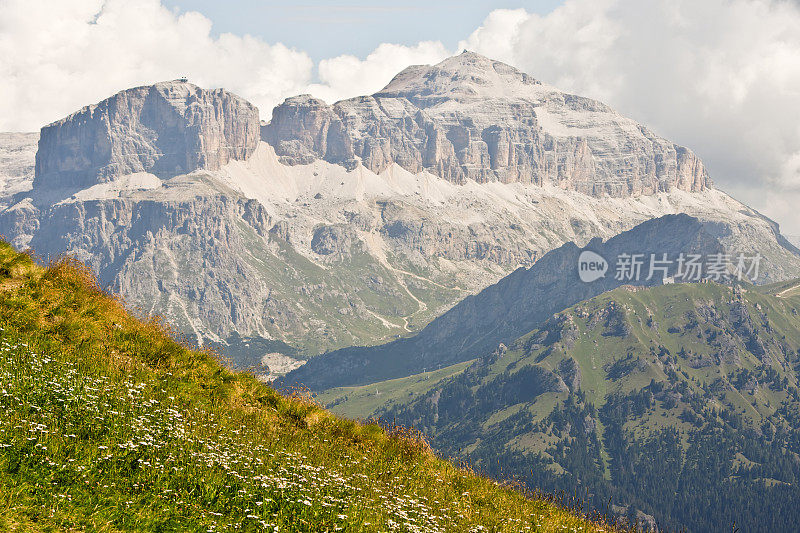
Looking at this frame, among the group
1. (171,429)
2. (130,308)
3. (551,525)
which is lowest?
(551,525)

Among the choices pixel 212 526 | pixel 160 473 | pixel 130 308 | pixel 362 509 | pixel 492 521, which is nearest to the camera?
pixel 212 526

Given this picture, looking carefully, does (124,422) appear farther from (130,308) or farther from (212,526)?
(130,308)

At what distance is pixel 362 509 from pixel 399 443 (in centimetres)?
565

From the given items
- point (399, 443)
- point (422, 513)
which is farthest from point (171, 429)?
point (399, 443)

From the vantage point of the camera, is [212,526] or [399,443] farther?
[399,443]

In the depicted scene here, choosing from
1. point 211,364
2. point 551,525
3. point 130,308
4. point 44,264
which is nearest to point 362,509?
point 551,525

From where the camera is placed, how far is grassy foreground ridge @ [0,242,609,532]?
459 inches

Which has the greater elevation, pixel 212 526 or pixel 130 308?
pixel 130 308

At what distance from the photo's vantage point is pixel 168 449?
1360 centimetres

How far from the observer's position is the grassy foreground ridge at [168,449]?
38.3 feet

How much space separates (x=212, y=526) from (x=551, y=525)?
27.2ft

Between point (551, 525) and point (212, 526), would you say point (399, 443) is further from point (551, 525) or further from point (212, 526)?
point (212, 526)

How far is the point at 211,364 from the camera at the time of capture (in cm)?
1953

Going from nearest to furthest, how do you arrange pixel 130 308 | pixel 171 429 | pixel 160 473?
pixel 160 473 < pixel 171 429 < pixel 130 308
